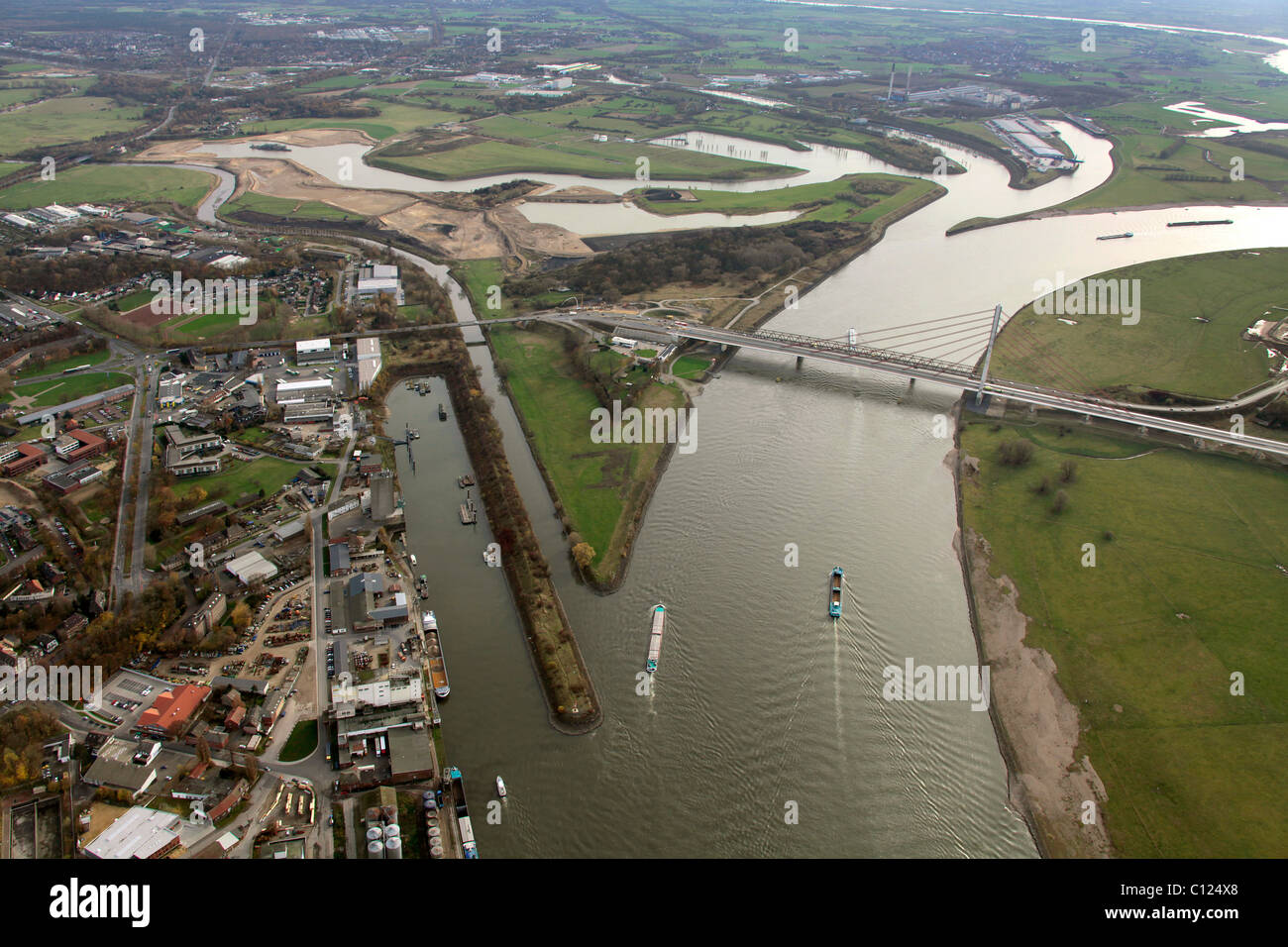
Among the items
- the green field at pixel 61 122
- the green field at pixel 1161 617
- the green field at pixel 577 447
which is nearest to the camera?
the green field at pixel 1161 617

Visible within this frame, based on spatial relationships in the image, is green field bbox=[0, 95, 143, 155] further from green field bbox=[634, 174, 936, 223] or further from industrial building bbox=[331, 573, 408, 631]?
industrial building bbox=[331, 573, 408, 631]

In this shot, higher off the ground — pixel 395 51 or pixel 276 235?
pixel 395 51

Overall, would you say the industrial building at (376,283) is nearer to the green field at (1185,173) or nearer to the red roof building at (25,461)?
the red roof building at (25,461)

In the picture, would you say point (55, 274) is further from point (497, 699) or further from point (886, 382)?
point (886, 382)

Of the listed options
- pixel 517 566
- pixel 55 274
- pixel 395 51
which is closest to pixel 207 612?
pixel 517 566

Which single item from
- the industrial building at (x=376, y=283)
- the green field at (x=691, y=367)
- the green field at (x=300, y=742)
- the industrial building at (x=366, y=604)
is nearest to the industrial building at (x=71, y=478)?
the industrial building at (x=366, y=604)

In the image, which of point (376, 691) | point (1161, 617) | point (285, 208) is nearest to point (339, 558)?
point (376, 691)
